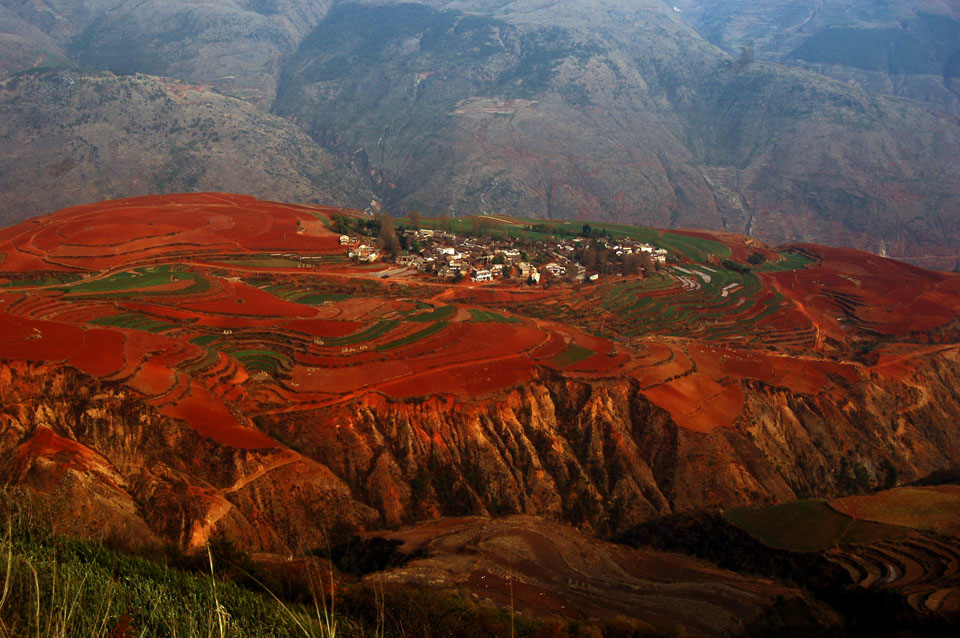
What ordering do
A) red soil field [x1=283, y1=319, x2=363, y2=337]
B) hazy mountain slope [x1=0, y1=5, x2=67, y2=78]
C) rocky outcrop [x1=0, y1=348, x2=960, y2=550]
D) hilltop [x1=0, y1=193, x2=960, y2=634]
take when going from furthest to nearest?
hazy mountain slope [x1=0, y1=5, x2=67, y2=78] → red soil field [x1=283, y1=319, x2=363, y2=337] → hilltop [x1=0, y1=193, x2=960, y2=634] → rocky outcrop [x1=0, y1=348, x2=960, y2=550]

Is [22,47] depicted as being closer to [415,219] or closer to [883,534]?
[415,219]

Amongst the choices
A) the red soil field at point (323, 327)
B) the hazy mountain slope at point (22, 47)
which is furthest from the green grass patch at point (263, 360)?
the hazy mountain slope at point (22, 47)

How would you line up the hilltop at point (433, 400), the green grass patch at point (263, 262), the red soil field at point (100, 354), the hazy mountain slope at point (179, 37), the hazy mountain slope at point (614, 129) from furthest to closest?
the hazy mountain slope at point (179, 37) → the hazy mountain slope at point (614, 129) → the green grass patch at point (263, 262) → the red soil field at point (100, 354) → the hilltop at point (433, 400)

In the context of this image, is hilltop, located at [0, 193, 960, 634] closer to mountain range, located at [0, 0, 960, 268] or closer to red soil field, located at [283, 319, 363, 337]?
red soil field, located at [283, 319, 363, 337]

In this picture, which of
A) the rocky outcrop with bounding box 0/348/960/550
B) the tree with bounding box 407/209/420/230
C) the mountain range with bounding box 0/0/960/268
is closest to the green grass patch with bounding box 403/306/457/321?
the rocky outcrop with bounding box 0/348/960/550

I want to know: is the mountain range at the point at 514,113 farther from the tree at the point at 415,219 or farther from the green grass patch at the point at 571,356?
the green grass patch at the point at 571,356
